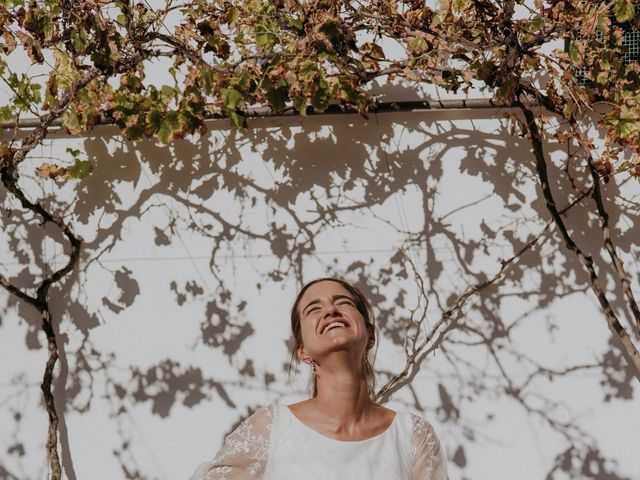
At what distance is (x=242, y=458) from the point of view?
2258 millimetres

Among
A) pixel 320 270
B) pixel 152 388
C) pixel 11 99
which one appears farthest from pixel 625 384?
pixel 11 99

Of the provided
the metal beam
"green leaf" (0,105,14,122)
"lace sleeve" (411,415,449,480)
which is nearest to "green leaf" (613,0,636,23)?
the metal beam

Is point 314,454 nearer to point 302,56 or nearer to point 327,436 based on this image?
point 327,436

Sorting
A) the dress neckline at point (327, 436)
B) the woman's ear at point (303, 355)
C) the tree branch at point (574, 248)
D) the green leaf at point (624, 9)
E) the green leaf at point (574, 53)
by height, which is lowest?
the dress neckline at point (327, 436)

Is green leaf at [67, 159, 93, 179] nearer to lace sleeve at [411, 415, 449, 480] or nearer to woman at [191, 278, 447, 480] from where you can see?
woman at [191, 278, 447, 480]

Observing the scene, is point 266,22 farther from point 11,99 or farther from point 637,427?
point 637,427

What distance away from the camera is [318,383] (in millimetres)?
2330

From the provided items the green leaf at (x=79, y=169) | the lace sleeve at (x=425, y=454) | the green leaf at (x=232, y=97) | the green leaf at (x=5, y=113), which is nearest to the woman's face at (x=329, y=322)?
the lace sleeve at (x=425, y=454)

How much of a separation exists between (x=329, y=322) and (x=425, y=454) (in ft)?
1.72

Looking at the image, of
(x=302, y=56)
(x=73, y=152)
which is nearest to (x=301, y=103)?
(x=302, y=56)

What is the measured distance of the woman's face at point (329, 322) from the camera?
2188mm

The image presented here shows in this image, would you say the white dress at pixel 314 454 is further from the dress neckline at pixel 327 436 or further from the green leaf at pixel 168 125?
the green leaf at pixel 168 125

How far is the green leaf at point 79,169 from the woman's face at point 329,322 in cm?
159

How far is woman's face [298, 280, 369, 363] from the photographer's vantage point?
7.18ft
